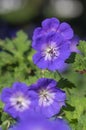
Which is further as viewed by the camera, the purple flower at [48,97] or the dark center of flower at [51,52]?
the dark center of flower at [51,52]

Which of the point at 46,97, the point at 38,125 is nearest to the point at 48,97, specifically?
the point at 46,97

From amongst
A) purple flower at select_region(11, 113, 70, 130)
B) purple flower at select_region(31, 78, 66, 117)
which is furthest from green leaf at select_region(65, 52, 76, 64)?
purple flower at select_region(11, 113, 70, 130)

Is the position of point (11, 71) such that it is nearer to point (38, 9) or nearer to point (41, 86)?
point (41, 86)

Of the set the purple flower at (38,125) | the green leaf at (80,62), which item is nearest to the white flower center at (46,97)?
the green leaf at (80,62)

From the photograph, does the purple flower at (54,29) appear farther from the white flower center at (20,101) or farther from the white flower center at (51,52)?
the white flower center at (20,101)

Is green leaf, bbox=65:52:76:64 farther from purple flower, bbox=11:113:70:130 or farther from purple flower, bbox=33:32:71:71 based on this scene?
purple flower, bbox=11:113:70:130

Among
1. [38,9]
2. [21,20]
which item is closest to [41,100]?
[21,20]
